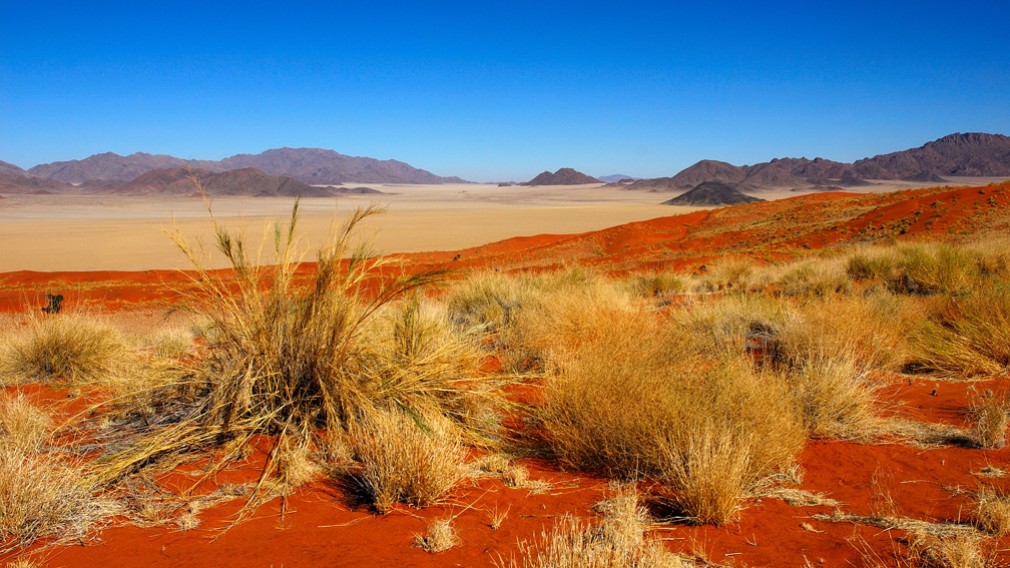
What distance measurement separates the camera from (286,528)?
3.57 meters

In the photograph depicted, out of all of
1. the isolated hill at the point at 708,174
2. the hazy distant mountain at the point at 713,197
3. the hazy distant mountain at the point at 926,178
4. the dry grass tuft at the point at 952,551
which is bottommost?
the dry grass tuft at the point at 952,551

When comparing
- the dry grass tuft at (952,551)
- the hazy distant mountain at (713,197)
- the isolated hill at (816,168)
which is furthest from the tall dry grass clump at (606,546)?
the isolated hill at (816,168)

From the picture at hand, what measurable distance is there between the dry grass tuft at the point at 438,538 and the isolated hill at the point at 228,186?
13799 centimetres

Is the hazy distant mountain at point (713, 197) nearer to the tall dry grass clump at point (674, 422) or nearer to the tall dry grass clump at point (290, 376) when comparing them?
the tall dry grass clump at point (674, 422)

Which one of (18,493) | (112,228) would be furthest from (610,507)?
(112,228)

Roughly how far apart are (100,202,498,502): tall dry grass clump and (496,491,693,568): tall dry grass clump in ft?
5.06

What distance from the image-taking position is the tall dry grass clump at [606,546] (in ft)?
8.81

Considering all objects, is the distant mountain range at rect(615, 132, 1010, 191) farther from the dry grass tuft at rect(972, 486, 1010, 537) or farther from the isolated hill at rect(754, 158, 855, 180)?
the dry grass tuft at rect(972, 486, 1010, 537)

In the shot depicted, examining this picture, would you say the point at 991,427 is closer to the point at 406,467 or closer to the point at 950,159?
the point at 406,467

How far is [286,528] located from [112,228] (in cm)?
6368

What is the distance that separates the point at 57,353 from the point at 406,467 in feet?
18.1

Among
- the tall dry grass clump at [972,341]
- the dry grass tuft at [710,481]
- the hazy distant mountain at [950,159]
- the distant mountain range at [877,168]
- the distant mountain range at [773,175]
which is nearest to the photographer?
the dry grass tuft at [710,481]

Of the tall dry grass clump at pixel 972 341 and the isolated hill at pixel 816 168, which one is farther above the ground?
the isolated hill at pixel 816 168

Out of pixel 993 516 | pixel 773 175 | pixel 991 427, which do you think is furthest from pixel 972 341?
pixel 773 175
